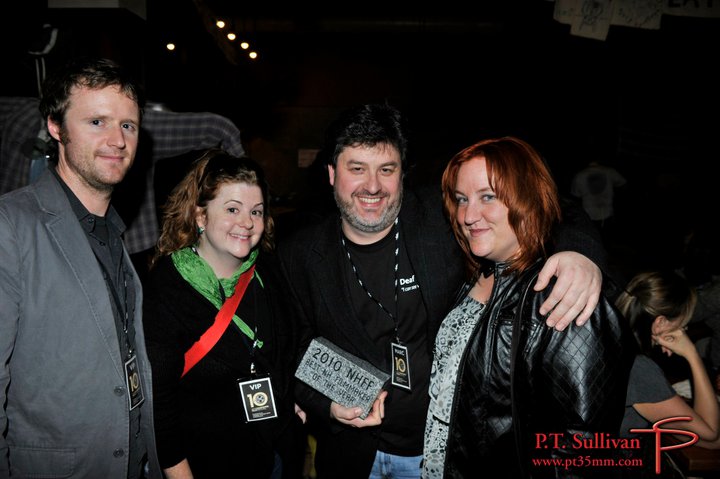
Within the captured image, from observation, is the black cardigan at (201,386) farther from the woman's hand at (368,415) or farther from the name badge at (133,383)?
the woman's hand at (368,415)

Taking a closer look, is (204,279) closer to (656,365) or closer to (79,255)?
(79,255)

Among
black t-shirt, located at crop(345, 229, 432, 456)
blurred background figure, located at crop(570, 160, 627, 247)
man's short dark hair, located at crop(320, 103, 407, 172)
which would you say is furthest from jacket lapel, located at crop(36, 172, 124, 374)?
blurred background figure, located at crop(570, 160, 627, 247)

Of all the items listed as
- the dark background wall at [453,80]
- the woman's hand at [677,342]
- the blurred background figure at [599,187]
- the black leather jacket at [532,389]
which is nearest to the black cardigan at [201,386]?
the black leather jacket at [532,389]

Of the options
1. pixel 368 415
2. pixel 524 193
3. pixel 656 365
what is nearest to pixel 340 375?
pixel 368 415

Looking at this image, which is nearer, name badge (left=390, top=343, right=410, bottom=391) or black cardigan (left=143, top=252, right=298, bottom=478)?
black cardigan (left=143, top=252, right=298, bottom=478)

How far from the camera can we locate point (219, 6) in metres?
8.06

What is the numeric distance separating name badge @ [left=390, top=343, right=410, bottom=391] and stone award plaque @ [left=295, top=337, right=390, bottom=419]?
11 cm

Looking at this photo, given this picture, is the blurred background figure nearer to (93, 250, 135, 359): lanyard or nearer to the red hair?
the red hair

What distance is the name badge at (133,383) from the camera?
1.75 m

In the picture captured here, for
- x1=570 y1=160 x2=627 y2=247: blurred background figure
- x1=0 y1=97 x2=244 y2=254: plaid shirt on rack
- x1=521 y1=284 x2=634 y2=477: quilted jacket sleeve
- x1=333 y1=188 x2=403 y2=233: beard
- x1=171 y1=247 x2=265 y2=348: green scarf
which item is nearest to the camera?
x1=521 y1=284 x2=634 y2=477: quilted jacket sleeve

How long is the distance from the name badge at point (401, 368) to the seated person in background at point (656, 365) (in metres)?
1.15

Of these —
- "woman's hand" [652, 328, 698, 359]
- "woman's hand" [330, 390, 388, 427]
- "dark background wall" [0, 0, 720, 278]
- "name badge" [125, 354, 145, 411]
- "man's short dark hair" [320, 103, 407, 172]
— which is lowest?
"woman's hand" [330, 390, 388, 427]

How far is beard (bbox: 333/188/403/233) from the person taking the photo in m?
2.24

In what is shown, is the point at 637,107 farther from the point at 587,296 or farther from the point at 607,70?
the point at 587,296
